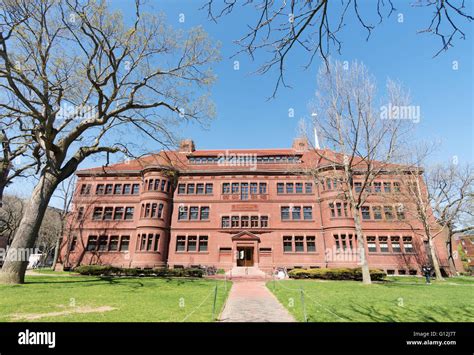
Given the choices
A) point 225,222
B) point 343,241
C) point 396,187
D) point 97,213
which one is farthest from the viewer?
point 97,213

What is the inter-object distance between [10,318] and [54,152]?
32.6 ft

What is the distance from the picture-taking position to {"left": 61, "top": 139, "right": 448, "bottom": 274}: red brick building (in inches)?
1005

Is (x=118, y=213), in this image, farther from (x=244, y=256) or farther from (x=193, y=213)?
(x=244, y=256)

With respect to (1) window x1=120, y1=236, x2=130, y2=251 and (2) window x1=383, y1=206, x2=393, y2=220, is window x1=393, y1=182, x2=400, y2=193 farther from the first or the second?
(1) window x1=120, y1=236, x2=130, y2=251

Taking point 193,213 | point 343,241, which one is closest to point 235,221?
point 193,213

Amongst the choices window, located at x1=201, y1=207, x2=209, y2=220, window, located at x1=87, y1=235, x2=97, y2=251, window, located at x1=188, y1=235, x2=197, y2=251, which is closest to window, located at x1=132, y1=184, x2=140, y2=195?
window, located at x1=87, y1=235, x2=97, y2=251

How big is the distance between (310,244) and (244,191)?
9.62 meters

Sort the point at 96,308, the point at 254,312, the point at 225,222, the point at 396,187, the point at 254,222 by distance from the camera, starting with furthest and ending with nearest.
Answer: the point at 225,222 → the point at 254,222 → the point at 396,187 → the point at 254,312 → the point at 96,308

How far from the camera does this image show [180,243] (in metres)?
27.2

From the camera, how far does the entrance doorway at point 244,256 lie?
86.6 ft

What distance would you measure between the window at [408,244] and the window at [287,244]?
1208 cm

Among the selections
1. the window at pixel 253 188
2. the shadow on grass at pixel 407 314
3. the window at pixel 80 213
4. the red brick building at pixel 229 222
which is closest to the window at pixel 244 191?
the red brick building at pixel 229 222

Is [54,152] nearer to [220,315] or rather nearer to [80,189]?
[220,315]

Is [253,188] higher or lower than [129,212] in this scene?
higher
